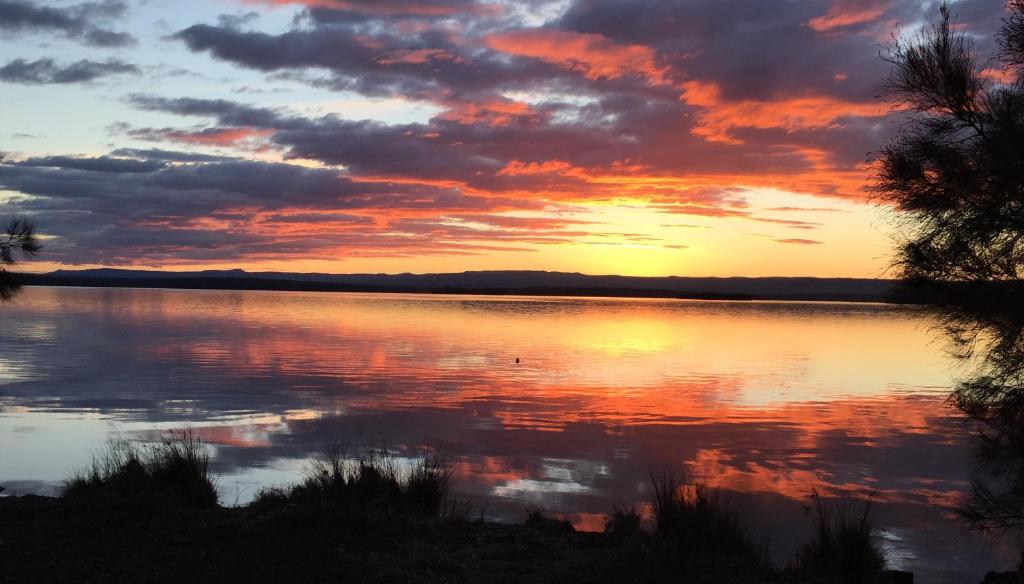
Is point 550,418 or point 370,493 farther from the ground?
point 370,493

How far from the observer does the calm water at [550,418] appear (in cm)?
1348

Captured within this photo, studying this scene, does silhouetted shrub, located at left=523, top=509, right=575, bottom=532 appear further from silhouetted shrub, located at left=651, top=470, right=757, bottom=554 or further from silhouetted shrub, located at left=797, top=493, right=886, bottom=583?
silhouetted shrub, located at left=797, top=493, right=886, bottom=583

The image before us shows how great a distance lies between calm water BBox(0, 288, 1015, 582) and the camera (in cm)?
1348

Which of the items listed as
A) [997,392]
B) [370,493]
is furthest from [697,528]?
[997,392]

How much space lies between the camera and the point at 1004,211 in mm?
10148

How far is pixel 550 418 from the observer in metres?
21.2

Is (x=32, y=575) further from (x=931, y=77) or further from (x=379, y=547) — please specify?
(x=931, y=77)

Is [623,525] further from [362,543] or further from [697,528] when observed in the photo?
[362,543]

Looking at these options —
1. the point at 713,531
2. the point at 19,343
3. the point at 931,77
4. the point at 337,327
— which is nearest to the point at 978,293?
the point at 931,77

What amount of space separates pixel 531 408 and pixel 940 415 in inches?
442

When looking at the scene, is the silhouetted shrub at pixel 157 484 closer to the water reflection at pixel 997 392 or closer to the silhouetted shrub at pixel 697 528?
the silhouetted shrub at pixel 697 528

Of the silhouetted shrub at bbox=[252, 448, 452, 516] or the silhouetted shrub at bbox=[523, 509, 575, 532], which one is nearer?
the silhouetted shrub at bbox=[523, 509, 575, 532]

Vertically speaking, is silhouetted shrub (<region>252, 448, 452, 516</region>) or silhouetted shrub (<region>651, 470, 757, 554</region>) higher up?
silhouetted shrub (<region>651, 470, 757, 554</region>)

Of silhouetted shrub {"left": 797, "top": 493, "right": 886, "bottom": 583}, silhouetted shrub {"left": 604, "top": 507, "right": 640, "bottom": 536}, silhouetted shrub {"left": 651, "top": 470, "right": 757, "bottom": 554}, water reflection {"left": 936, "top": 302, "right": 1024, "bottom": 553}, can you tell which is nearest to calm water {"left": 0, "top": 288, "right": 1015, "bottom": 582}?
water reflection {"left": 936, "top": 302, "right": 1024, "bottom": 553}
